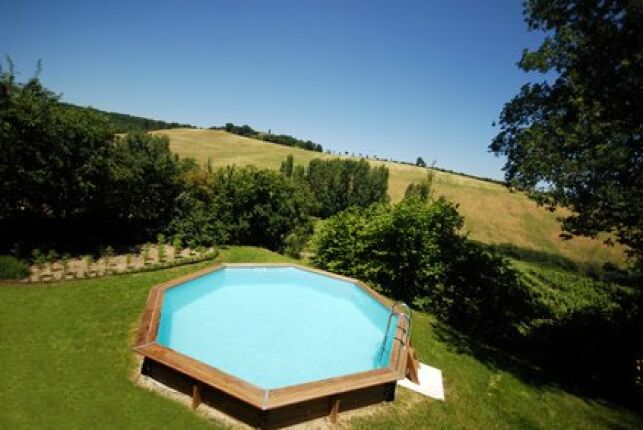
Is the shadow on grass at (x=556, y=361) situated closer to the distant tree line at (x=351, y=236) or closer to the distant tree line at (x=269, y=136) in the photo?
the distant tree line at (x=351, y=236)

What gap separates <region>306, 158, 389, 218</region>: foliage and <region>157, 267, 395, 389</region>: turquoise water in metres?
38.8

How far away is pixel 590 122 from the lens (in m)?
10.2

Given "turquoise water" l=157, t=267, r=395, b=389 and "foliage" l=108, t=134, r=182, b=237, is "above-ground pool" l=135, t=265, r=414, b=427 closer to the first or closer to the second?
"turquoise water" l=157, t=267, r=395, b=389

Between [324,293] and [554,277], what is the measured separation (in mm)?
11619

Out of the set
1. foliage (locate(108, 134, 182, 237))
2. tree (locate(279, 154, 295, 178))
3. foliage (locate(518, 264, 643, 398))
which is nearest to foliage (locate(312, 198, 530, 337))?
foliage (locate(518, 264, 643, 398))

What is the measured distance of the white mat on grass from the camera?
9198 mm

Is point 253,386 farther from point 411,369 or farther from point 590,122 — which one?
point 590,122

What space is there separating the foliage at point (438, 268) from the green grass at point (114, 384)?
329 cm

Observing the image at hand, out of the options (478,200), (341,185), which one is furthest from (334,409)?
(478,200)

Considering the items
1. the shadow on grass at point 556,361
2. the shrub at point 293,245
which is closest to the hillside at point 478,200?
the shrub at point 293,245

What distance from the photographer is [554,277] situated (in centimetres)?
1842

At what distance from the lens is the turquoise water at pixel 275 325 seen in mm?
10680

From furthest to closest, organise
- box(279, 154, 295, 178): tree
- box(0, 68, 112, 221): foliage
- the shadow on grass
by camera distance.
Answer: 1. box(279, 154, 295, 178): tree
2. box(0, 68, 112, 221): foliage
3. the shadow on grass

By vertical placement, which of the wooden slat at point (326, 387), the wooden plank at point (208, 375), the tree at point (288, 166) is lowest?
the wooden plank at point (208, 375)
